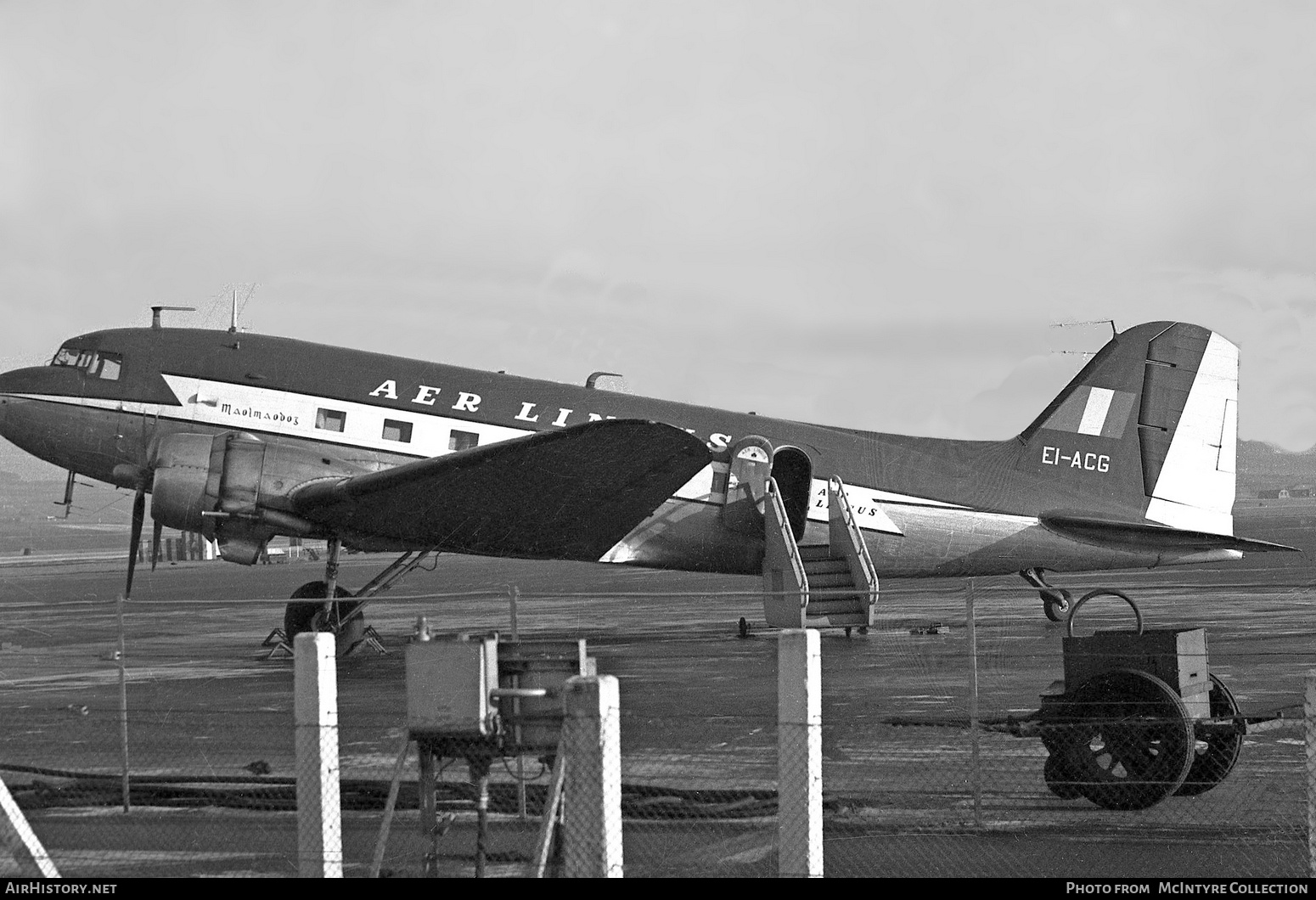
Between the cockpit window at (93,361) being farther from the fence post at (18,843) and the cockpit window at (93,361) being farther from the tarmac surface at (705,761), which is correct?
the fence post at (18,843)

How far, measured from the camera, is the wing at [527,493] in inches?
628

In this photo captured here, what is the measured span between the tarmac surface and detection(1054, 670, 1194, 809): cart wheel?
16 centimetres

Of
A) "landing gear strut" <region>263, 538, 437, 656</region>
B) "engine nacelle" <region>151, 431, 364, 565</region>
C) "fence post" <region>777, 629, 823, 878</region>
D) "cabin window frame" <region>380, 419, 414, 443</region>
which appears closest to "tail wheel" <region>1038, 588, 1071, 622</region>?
"landing gear strut" <region>263, 538, 437, 656</region>

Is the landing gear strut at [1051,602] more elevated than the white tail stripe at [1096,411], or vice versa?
the white tail stripe at [1096,411]

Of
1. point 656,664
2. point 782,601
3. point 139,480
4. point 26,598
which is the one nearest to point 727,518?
point 782,601

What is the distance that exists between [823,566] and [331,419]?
273 inches

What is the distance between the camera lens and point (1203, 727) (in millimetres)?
8609

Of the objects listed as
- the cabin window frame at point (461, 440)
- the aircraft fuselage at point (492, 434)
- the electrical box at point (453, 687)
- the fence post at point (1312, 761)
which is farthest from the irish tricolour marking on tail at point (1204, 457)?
the electrical box at point (453, 687)

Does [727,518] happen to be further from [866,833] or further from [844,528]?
[866,833]

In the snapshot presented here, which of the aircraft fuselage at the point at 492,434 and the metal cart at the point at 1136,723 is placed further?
the aircraft fuselage at the point at 492,434

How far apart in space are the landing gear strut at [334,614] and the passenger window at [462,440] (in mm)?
1476

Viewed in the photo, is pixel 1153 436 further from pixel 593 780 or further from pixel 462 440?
pixel 593 780
